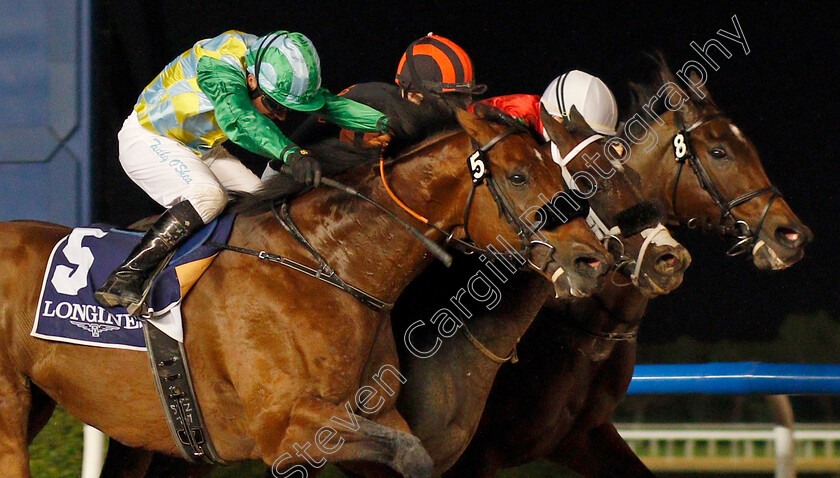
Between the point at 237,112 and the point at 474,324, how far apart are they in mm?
983

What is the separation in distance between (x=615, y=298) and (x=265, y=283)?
1322 mm

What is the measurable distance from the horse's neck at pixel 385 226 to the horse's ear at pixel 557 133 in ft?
1.31

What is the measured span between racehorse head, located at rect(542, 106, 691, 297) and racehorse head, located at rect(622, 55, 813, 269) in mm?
358

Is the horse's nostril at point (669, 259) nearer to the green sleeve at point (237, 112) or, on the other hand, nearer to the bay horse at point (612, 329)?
the bay horse at point (612, 329)

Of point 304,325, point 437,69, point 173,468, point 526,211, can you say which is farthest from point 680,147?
point 173,468

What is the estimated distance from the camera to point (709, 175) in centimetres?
349

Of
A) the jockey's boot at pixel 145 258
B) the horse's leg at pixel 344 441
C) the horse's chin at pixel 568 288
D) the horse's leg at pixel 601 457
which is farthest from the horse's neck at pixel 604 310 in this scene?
the jockey's boot at pixel 145 258

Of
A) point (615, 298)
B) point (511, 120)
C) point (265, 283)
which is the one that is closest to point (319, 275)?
point (265, 283)

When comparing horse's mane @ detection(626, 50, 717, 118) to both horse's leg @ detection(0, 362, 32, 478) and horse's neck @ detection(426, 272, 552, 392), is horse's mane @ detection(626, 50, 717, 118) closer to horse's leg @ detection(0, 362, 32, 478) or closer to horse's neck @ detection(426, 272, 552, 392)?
horse's neck @ detection(426, 272, 552, 392)

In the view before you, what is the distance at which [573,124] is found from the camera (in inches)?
126

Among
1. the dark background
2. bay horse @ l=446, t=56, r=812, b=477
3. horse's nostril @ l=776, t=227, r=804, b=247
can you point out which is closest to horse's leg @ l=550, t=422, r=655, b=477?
bay horse @ l=446, t=56, r=812, b=477

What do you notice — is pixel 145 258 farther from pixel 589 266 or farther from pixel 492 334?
pixel 589 266

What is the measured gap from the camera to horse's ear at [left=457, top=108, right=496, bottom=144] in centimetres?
284

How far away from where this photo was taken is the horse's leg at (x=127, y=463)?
3646mm
